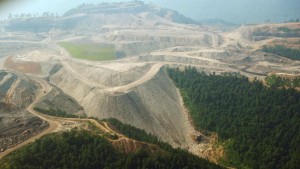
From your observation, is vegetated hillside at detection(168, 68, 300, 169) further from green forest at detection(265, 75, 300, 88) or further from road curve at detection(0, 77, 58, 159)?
road curve at detection(0, 77, 58, 159)

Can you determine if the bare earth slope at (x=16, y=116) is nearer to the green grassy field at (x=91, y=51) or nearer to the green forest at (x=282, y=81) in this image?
the green grassy field at (x=91, y=51)

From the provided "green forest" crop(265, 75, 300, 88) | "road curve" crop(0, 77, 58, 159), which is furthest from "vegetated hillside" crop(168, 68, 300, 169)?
"road curve" crop(0, 77, 58, 159)

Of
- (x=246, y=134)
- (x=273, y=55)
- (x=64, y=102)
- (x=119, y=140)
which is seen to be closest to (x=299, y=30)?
(x=273, y=55)

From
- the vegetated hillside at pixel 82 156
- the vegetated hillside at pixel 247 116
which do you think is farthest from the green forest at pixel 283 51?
the vegetated hillside at pixel 82 156

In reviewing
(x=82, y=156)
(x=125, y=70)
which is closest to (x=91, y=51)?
(x=125, y=70)

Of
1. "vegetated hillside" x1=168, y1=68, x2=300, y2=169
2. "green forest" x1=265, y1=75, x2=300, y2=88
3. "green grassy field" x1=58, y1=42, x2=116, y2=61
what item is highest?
"green grassy field" x1=58, y1=42, x2=116, y2=61

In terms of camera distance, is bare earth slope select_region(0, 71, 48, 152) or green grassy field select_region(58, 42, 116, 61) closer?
bare earth slope select_region(0, 71, 48, 152)

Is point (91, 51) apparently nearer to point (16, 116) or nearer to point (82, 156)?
point (16, 116)
